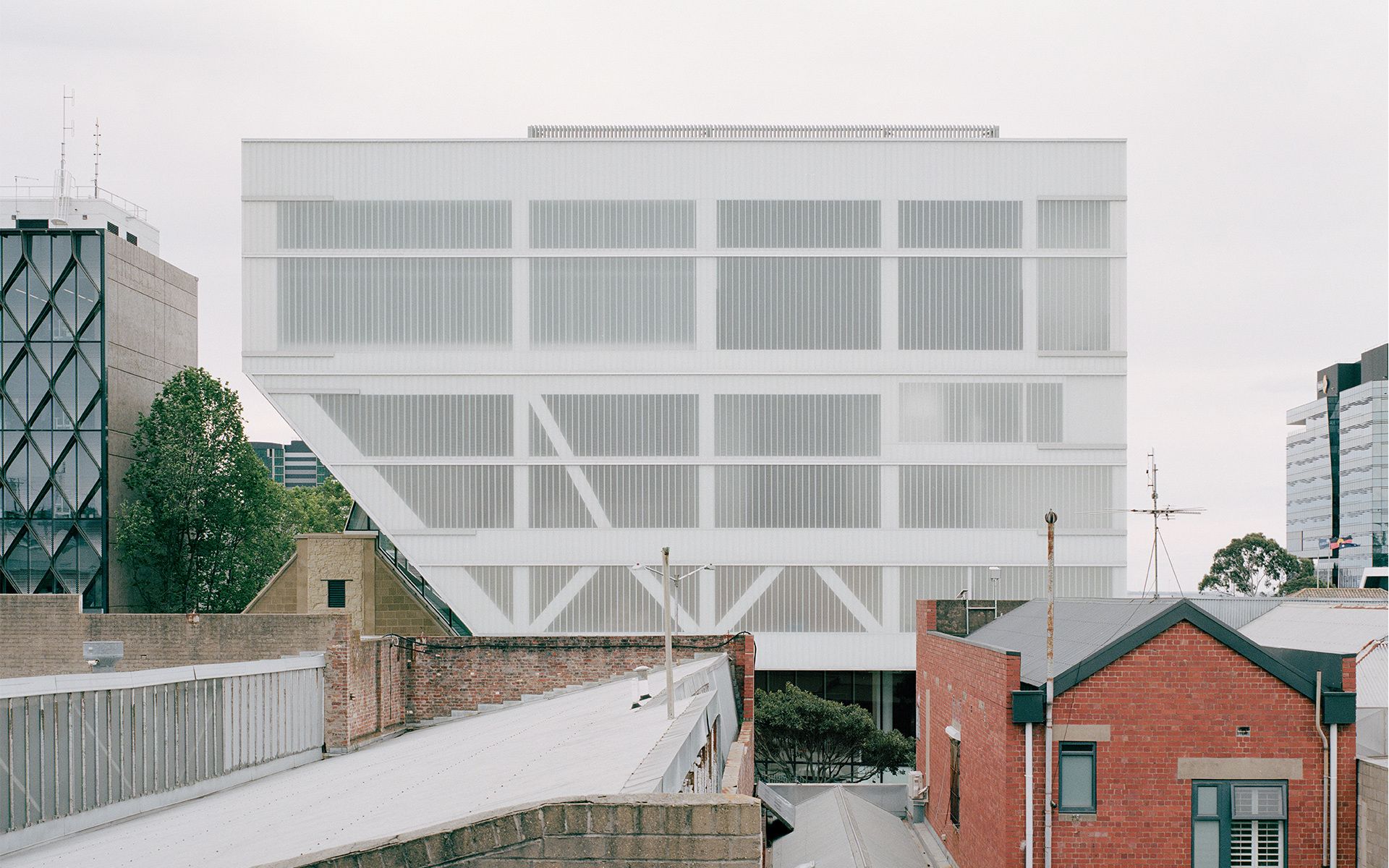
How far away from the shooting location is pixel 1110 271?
44219 millimetres

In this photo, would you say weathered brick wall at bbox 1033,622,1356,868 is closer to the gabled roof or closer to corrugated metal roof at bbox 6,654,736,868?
the gabled roof

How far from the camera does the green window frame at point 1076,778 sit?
61.9 ft

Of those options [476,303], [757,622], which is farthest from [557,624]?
[476,303]

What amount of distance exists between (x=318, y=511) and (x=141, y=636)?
1861 inches

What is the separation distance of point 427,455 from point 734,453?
11.7 m

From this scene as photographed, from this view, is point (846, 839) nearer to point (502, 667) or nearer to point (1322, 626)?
point (502, 667)

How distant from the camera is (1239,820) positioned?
1869cm

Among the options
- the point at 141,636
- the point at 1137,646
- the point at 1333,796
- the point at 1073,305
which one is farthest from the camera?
the point at 1073,305

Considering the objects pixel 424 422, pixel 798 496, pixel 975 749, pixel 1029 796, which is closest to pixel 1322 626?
pixel 975 749

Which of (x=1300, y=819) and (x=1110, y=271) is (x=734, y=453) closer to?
(x=1110, y=271)

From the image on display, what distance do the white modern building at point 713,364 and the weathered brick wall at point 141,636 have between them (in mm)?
12091

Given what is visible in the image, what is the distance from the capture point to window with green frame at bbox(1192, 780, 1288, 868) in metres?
18.6

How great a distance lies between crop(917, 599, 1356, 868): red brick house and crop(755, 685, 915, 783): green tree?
20.2 metres

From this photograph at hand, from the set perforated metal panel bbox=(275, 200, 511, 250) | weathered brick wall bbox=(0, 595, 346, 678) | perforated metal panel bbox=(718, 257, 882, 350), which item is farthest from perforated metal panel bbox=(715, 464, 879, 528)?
weathered brick wall bbox=(0, 595, 346, 678)
